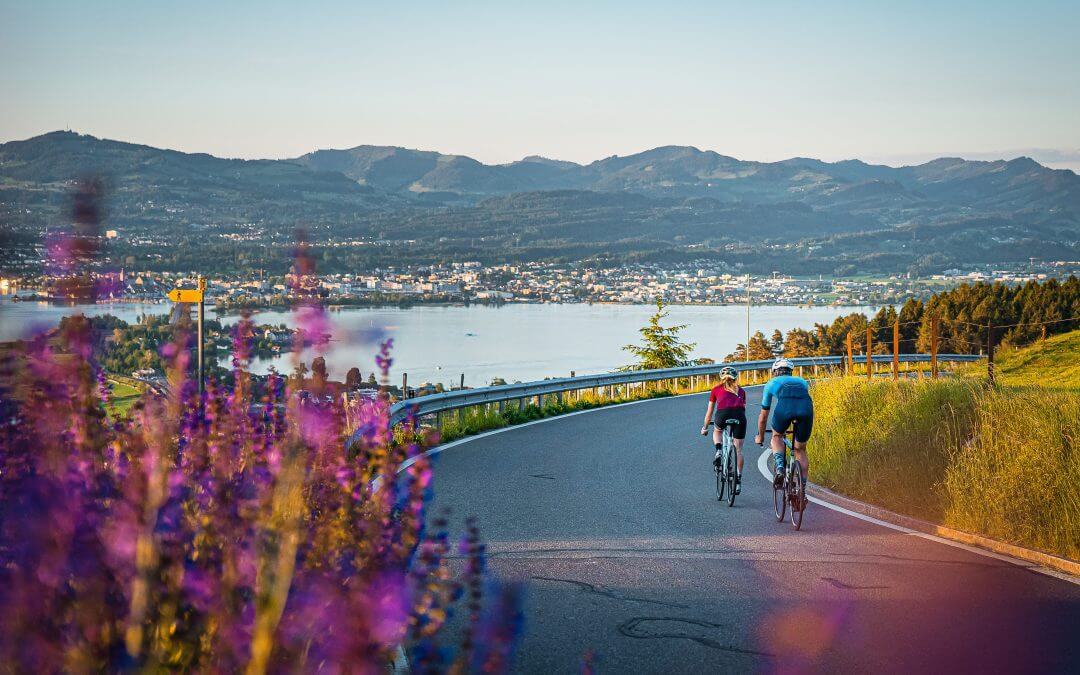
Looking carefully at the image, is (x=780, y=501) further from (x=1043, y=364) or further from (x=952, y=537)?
(x=1043, y=364)

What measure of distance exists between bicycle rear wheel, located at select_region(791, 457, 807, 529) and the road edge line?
92 cm

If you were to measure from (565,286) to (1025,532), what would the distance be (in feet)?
451

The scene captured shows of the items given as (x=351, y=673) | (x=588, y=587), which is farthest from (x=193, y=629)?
(x=588, y=587)

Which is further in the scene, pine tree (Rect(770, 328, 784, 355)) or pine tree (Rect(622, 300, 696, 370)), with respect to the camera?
pine tree (Rect(770, 328, 784, 355))

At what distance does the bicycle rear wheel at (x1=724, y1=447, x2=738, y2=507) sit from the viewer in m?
13.0

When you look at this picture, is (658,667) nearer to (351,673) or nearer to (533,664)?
(533,664)

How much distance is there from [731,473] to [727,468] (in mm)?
97

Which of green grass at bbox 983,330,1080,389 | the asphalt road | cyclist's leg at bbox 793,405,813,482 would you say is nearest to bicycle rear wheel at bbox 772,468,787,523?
the asphalt road

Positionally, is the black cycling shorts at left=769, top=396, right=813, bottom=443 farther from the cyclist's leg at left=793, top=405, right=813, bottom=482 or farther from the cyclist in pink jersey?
the cyclist in pink jersey

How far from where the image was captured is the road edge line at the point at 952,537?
957 centimetres

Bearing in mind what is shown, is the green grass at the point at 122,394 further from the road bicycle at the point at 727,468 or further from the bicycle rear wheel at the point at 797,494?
the road bicycle at the point at 727,468

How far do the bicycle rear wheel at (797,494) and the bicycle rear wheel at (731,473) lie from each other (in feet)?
3.63

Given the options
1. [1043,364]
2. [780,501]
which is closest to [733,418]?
[780,501]

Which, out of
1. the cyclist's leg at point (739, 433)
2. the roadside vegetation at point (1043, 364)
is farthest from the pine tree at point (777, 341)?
the cyclist's leg at point (739, 433)
